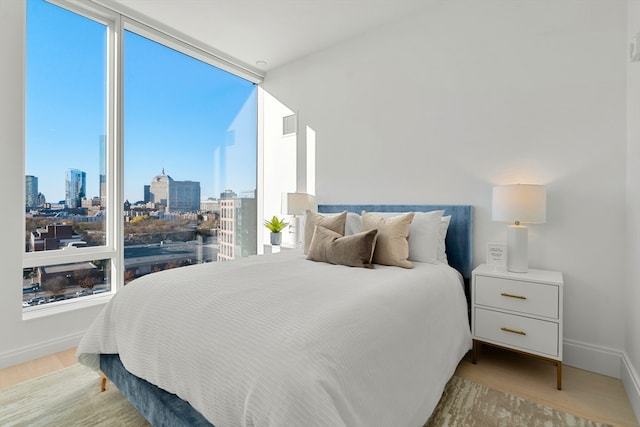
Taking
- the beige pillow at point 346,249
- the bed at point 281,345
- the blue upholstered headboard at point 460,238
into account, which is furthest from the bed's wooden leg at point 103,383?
the blue upholstered headboard at point 460,238

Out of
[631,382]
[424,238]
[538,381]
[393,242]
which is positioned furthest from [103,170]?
[631,382]

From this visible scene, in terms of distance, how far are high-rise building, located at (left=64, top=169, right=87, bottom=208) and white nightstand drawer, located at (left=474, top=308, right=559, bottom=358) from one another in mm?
3339

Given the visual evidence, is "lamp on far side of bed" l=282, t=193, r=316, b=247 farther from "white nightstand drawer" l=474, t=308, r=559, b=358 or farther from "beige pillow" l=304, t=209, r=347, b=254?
"white nightstand drawer" l=474, t=308, r=559, b=358

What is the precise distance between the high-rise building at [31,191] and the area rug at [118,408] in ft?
4.38

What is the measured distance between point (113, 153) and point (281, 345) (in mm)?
2787

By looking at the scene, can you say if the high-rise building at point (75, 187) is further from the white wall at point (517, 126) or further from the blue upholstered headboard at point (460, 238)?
the blue upholstered headboard at point (460, 238)

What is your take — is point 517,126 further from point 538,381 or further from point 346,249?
point 538,381

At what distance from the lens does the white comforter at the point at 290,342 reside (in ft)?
3.22

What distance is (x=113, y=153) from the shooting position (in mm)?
2939

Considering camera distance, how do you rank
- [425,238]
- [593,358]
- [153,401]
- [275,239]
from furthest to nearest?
[275,239] < [425,238] < [593,358] < [153,401]

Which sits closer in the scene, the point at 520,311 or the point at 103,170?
the point at 520,311

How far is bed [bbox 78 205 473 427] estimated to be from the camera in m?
0.99

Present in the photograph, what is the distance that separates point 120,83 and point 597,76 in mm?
3824

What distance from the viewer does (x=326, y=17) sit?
3.01m
